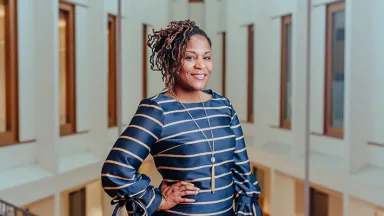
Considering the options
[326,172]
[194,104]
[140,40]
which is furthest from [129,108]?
[194,104]

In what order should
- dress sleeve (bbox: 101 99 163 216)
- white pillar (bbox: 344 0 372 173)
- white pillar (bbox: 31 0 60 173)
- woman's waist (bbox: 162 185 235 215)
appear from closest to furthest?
dress sleeve (bbox: 101 99 163 216) < woman's waist (bbox: 162 185 235 215) < white pillar (bbox: 344 0 372 173) < white pillar (bbox: 31 0 60 173)

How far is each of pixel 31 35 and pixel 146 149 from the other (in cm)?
194

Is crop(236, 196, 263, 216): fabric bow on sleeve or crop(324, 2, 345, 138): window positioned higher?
crop(324, 2, 345, 138): window

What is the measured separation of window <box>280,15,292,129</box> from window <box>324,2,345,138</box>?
0.27 m

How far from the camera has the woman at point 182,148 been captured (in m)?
1.21

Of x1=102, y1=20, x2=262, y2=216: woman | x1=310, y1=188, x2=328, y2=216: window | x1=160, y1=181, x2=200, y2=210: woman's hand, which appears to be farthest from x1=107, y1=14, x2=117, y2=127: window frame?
x1=160, y1=181, x2=200, y2=210: woman's hand

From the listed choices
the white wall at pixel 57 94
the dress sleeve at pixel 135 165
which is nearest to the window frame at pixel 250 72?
the white wall at pixel 57 94

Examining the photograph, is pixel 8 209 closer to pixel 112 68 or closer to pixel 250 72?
pixel 112 68

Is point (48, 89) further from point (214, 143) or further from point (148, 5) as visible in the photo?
point (214, 143)

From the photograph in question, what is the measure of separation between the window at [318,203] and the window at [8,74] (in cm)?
197

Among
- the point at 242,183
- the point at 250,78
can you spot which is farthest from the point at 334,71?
the point at 242,183

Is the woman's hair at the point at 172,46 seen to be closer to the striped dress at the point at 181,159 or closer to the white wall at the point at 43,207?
the striped dress at the point at 181,159

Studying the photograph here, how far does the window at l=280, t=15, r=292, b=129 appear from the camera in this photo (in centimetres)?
302

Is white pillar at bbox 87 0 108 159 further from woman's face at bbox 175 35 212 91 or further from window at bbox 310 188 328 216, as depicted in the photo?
woman's face at bbox 175 35 212 91
